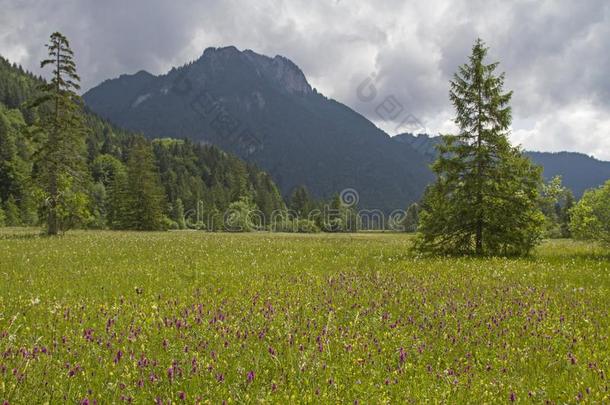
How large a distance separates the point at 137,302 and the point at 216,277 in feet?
10.3

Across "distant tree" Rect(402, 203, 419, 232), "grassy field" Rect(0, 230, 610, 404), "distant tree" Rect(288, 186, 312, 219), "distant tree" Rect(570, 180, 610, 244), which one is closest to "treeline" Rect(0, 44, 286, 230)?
"distant tree" Rect(288, 186, 312, 219)

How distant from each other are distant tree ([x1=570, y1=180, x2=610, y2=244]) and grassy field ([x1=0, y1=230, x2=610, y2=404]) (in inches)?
255

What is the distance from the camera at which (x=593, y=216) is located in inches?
619

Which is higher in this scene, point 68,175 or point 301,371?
point 68,175

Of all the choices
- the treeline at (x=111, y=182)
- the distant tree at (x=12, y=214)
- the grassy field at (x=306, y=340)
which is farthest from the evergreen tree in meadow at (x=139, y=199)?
the grassy field at (x=306, y=340)

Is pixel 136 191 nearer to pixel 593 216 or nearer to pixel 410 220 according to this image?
pixel 593 216

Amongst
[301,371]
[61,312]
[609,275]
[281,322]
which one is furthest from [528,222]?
[61,312]

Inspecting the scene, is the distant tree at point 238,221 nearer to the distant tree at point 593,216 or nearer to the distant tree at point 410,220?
the distant tree at point 410,220

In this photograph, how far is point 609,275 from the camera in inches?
440

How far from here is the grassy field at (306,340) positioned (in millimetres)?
4215

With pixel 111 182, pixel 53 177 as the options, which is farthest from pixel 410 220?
pixel 53 177

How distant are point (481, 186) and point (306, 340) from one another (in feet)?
48.2

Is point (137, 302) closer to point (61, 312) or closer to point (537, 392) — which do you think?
point (61, 312)

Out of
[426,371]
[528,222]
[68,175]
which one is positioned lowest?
[426,371]
